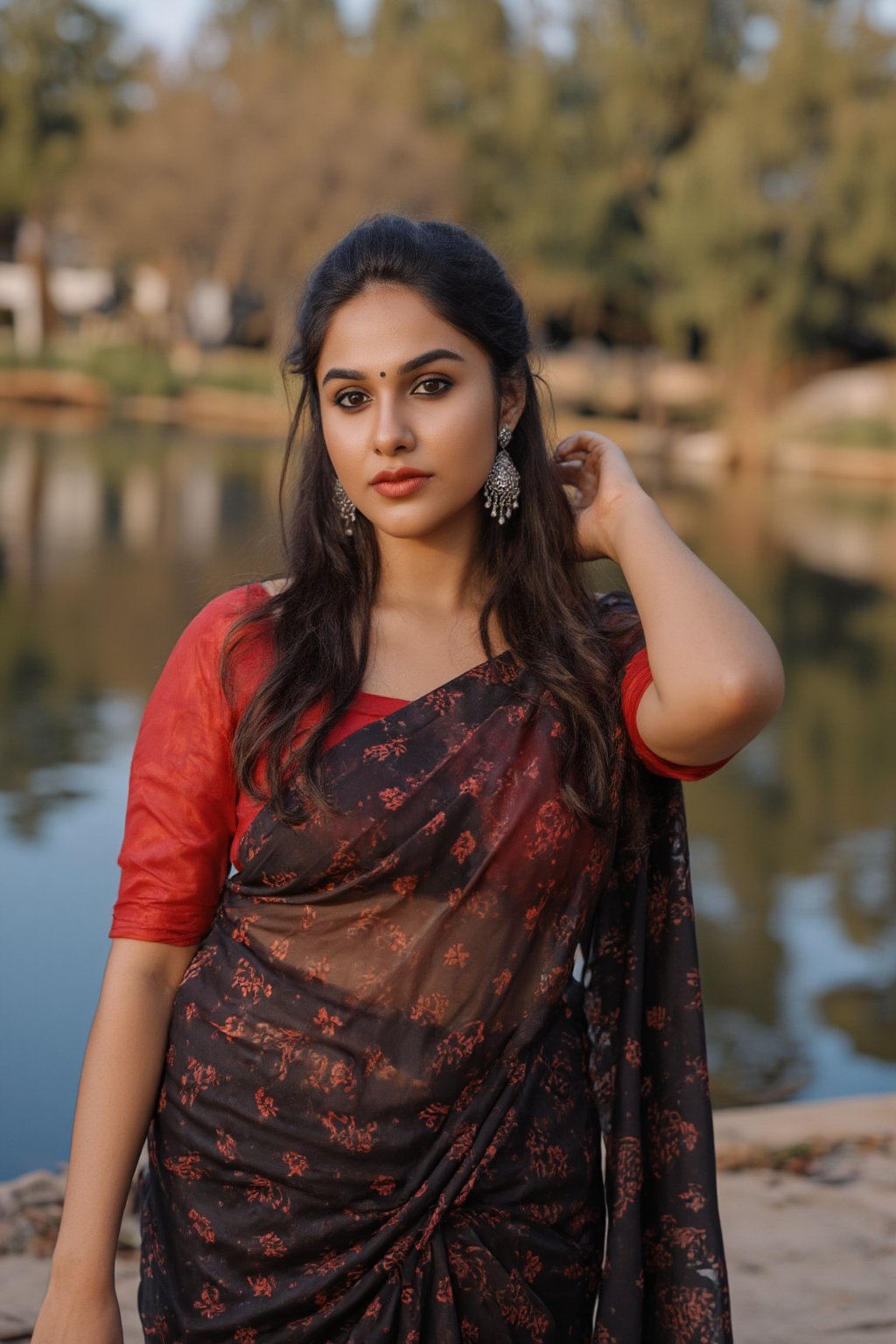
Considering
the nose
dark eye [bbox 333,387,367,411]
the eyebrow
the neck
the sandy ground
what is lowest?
the sandy ground

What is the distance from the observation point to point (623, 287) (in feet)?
110

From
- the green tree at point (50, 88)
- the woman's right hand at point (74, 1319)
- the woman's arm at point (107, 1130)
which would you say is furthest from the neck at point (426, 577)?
the green tree at point (50, 88)

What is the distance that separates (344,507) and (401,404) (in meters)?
0.18

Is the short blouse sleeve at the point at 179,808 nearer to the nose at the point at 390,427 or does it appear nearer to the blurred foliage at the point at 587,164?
the nose at the point at 390,427

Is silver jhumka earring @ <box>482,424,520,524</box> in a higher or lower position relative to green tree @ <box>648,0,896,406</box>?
lower

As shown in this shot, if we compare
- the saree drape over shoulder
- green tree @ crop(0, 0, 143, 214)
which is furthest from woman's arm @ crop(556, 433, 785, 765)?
green tree @ crop(0, 0, 143, 214)

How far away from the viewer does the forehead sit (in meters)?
1.66

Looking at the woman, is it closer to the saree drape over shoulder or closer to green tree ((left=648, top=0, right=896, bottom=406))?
the saree drape over shoulder

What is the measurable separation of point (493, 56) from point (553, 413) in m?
35.7

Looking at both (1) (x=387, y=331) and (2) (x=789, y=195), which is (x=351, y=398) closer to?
(1) (x=387, y=331)

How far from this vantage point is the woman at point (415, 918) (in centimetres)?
152

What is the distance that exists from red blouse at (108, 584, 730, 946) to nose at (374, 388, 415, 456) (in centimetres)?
24

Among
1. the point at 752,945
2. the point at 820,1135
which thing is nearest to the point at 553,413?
the point at 820,1135

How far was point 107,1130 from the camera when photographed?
5.16 ft
